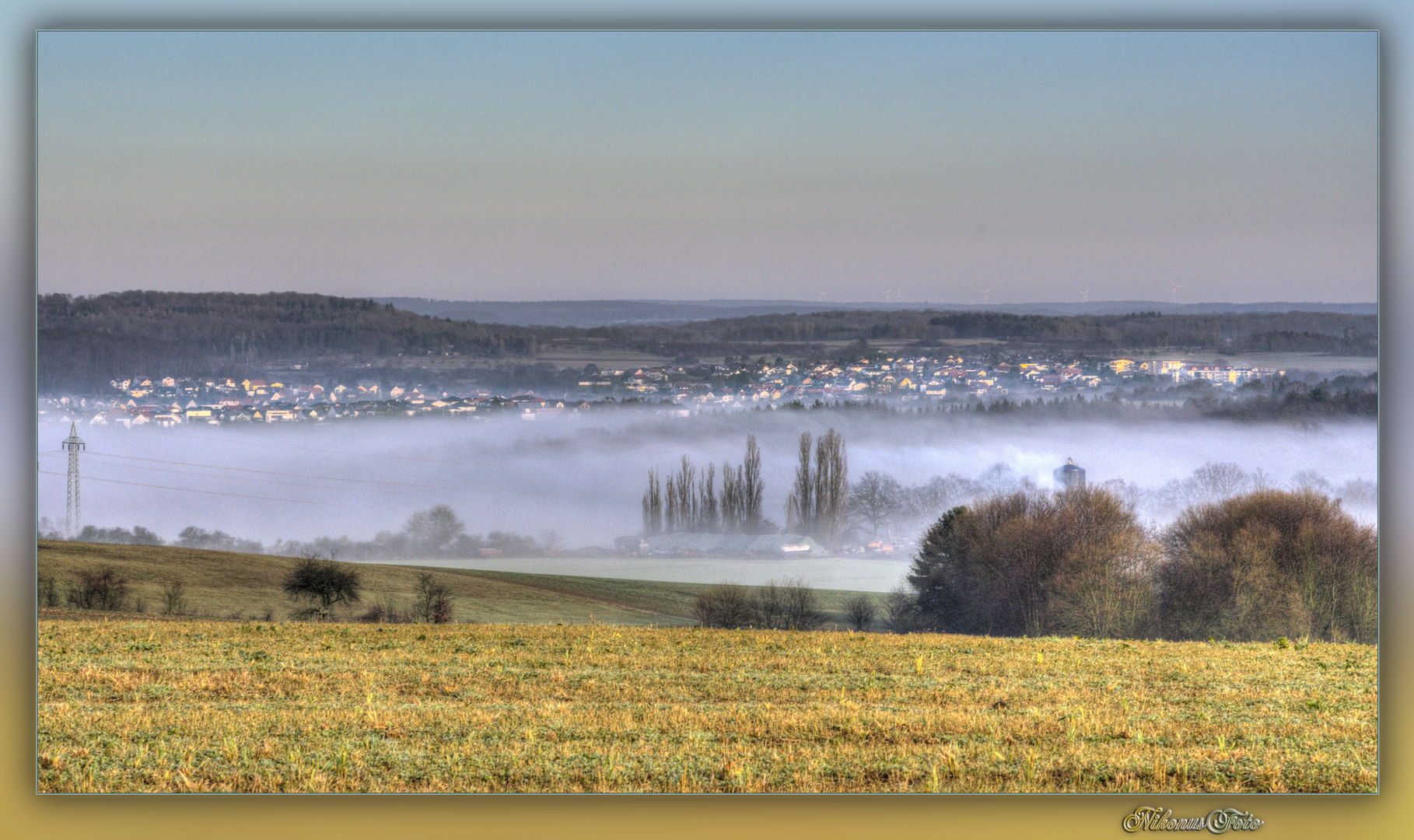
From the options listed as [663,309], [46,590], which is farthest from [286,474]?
[663,309]

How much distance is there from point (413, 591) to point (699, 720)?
1323cm

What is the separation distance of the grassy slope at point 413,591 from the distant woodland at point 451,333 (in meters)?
4.53

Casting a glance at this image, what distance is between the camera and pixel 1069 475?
13.8 m

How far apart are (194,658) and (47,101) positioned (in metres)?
5.17

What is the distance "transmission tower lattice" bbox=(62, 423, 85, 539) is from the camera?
8.12m

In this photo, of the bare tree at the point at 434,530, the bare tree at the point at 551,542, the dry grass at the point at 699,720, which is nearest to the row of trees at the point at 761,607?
the bare tree at the point at 551,542

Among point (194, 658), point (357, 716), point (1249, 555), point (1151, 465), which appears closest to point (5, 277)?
point (357, 716)

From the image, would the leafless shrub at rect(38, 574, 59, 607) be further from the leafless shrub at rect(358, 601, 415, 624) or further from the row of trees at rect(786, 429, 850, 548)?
the leafless shrub at rect(358, 601, 415, 624)

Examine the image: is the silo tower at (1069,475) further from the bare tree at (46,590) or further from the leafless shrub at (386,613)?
the leafless shrub at (386,613)

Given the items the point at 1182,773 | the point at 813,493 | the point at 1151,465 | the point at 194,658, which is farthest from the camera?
the point at 813,493

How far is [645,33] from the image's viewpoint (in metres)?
7.11

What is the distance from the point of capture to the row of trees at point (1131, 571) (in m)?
12.6

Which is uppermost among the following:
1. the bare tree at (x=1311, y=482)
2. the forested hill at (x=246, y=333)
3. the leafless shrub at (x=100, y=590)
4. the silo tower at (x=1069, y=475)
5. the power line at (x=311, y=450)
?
the forested hill at (x=246, y=333)

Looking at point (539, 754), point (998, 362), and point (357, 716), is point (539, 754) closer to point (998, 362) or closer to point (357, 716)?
point (357, 716)
